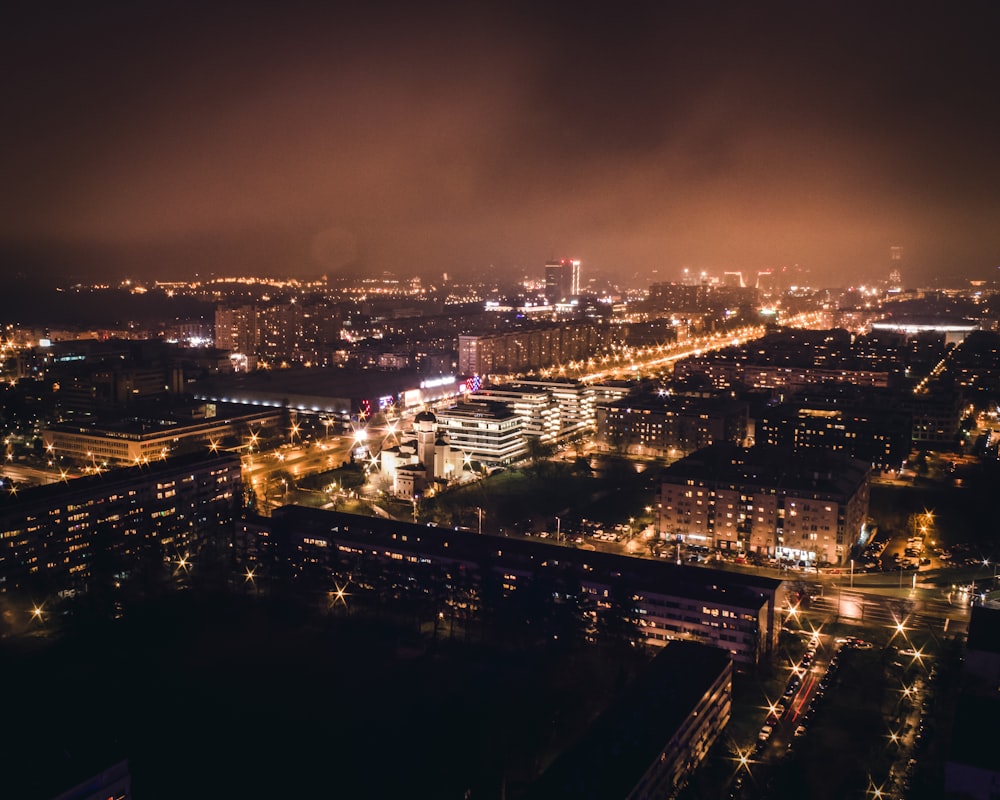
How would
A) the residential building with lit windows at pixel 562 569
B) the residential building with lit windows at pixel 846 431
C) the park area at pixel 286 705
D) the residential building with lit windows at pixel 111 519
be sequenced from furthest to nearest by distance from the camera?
the residential building with lit windows at pixel 846 431
the residential building with lit windows at pixel 111 519
the residential building with lit windows at pixel 562 569
the park area at pixel 286 705

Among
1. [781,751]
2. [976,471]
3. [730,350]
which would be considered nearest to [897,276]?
[730,350]

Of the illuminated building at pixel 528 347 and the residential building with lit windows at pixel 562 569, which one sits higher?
the illuminated building at pixel 528 347

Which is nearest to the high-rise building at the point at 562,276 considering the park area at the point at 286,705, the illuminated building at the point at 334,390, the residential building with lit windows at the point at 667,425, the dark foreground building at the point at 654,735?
the illuminated building at the point at 334,390

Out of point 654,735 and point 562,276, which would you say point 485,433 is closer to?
point 654,735

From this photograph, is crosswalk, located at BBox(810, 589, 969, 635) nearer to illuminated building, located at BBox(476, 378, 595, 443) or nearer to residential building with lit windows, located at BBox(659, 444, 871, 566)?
residential building with lit windows, located at BBox(659, 444, 871, 566)

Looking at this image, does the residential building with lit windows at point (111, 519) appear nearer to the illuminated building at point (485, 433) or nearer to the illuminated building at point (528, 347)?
the illuminated building at point (485, 433)

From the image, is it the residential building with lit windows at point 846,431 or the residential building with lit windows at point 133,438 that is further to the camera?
the residential building with lit windows at point 133,438

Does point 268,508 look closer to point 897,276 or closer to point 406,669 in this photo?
point 406,669
